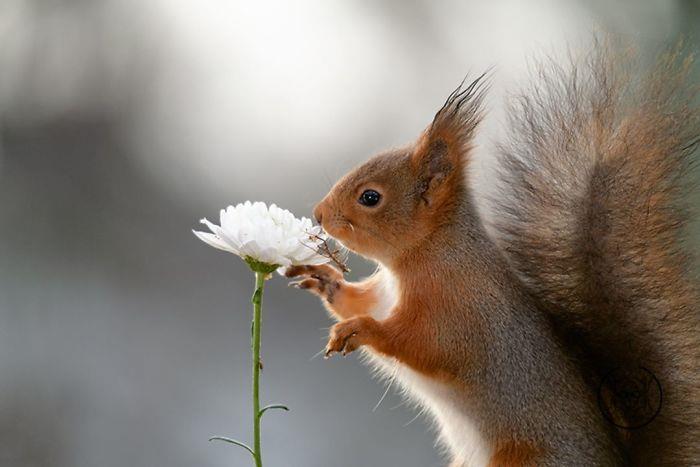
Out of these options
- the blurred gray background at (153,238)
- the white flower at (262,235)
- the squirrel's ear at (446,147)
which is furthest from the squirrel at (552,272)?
the blurred gray background at (153,238)

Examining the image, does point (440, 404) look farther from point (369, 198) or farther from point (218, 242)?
point (218, 242)

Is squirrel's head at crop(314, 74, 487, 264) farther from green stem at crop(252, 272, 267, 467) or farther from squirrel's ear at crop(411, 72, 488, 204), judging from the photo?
green stem at crop(252, 272, 267, 467)

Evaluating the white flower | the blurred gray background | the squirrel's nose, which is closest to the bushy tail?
the squirrel's nose

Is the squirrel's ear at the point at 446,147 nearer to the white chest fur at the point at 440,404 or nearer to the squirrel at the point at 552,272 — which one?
the squirrel at the point at 552,272

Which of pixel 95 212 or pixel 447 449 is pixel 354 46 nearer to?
pixel 95 212

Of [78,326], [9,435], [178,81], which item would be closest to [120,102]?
[178,81]

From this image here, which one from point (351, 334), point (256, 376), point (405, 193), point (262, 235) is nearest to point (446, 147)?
point (405, 193)
